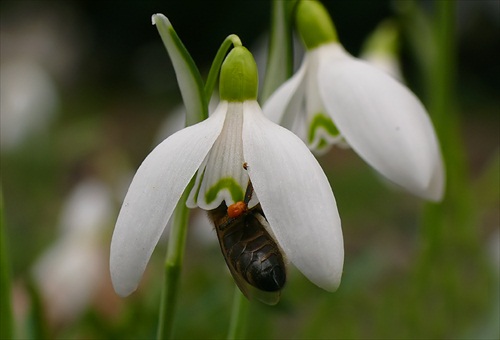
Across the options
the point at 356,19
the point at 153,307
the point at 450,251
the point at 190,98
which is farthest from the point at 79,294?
the point at 356,19

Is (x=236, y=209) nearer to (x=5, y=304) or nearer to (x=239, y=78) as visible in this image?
(x=239, y=78)

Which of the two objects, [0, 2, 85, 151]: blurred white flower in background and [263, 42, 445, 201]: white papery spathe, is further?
[0, 2, 85, 151]: blurred white flower in background

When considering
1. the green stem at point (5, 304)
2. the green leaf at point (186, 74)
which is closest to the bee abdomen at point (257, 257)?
the green leaf at point (186, 74)

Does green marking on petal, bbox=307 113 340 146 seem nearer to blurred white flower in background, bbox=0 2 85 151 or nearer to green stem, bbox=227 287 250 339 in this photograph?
green stem, bbox=227 287 250 339

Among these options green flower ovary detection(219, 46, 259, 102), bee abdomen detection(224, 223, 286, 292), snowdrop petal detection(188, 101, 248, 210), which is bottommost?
bee abdomen detection(224, 223, 286, 292)

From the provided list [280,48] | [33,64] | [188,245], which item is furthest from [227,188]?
[33,64]

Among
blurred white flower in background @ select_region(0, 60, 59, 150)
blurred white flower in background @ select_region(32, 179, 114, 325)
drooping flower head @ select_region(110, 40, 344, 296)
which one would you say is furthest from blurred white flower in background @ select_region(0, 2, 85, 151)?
drooping flower head @ select_region(110, 40, 344, 296)

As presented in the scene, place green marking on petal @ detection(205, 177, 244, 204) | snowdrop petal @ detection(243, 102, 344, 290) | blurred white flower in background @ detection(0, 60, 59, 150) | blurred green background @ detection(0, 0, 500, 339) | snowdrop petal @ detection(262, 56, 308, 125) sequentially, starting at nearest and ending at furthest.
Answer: snowdrop petal @ detection(243, 102, 344, 290) < green marking on petal @ detection(205, 177, 244, 204) < snowdrop petal @ detection(262, 56, 308, 125) < blurred green background @ detection(0, 0, 500, 339) < blurred white flower in background @ detection(0, 60, 59, 150)

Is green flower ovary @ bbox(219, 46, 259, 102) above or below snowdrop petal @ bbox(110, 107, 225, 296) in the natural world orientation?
above
